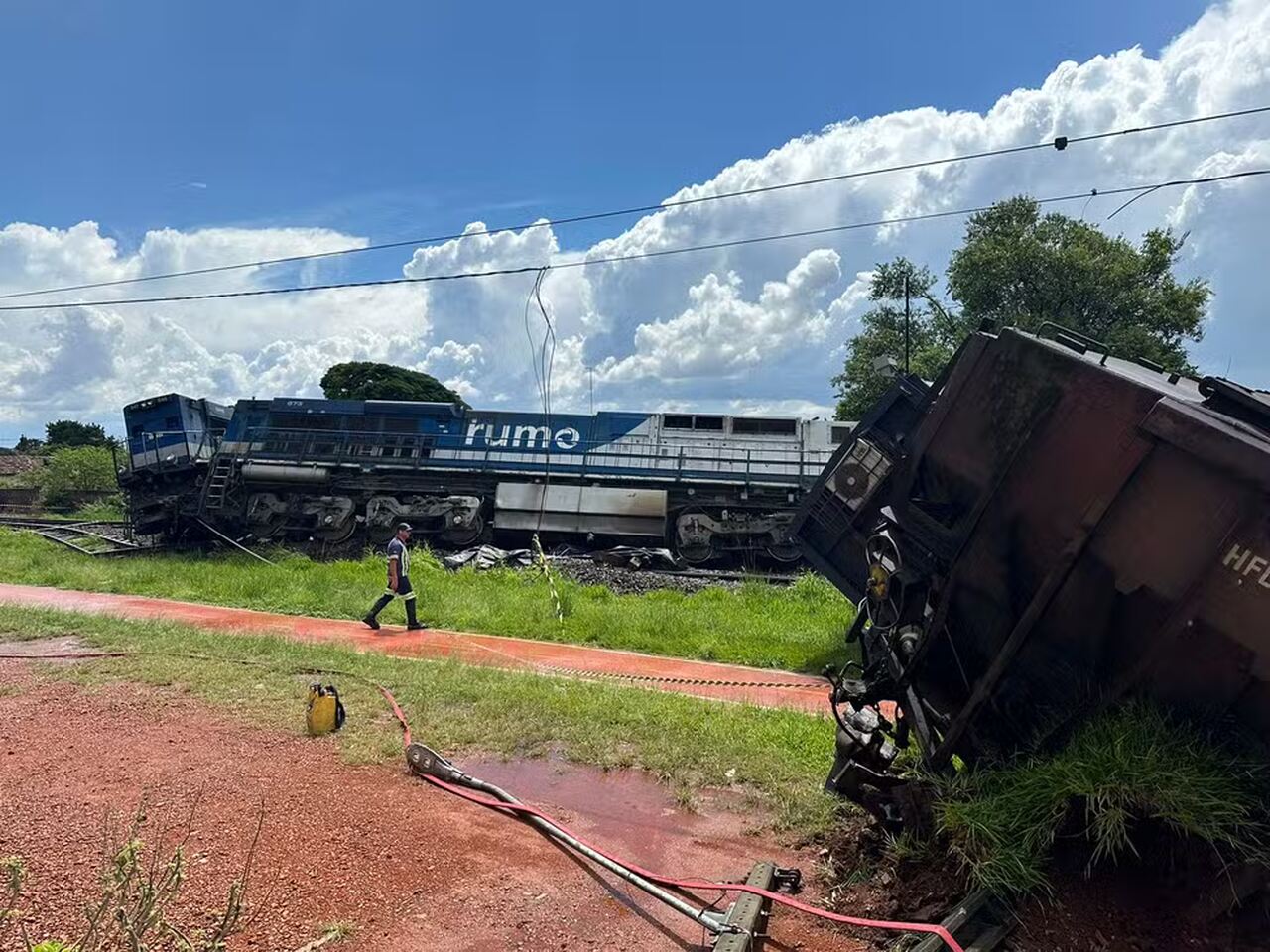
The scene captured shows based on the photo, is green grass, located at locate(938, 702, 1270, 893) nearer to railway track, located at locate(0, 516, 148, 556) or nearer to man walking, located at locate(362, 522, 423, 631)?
man walking, located at locate(362, 522, 423, 631)

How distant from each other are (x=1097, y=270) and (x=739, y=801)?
27427 mm

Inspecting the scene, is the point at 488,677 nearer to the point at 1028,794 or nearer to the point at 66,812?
the point at 66,812

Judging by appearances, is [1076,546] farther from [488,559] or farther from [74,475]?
[74,475]

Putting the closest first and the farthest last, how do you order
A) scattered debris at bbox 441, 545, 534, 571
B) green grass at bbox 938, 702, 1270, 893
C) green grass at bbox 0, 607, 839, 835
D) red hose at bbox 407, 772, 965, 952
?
green grass at bbox 938, 702, 1270, 893, red hose at bbox 407, 772, 965, 952, green grass at bbox 0, 607, 839, 835, scattered debris at bbox 441, 545, 534, 571

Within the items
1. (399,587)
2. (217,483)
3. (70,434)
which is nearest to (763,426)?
(399,587)

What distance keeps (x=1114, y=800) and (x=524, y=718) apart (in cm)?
435

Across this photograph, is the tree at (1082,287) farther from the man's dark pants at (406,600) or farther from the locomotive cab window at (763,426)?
the man's dark pants at (406,600)

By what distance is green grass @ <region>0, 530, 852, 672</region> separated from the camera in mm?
11023

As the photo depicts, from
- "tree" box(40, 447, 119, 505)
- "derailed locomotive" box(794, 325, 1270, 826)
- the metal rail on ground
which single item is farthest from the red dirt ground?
"tree" box(40, 447, 119, 505)

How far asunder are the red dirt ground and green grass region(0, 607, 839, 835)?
0.31 meters

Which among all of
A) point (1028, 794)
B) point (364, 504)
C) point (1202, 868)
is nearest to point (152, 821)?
point (1028, 794)

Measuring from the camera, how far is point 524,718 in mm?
6324

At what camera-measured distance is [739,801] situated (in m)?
4.95

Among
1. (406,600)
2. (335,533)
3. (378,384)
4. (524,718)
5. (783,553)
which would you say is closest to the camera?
(524,718)
